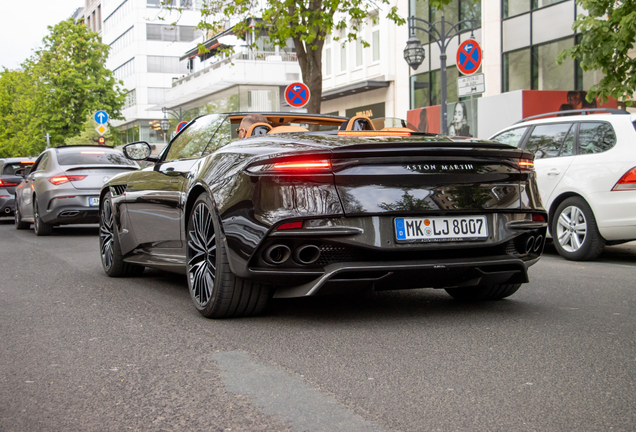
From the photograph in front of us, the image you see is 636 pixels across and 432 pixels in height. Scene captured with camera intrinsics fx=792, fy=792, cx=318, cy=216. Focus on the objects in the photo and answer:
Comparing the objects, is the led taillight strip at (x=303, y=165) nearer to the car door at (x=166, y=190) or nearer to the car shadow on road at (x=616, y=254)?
the car door at (x=166, y=190)

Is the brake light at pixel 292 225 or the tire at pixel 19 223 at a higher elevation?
the brake light at pixel 292 225

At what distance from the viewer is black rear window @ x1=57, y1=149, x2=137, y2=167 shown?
13.5 meters

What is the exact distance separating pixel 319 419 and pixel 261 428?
0.23 metres

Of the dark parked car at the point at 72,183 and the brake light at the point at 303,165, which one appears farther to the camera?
the dark parked car at the point at 72,183

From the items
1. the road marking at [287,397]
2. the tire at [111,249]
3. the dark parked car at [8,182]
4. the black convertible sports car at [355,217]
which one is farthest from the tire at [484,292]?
the dark parked car at [8,182]

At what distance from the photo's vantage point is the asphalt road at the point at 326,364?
297cm

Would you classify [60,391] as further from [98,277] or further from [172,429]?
[98,277]

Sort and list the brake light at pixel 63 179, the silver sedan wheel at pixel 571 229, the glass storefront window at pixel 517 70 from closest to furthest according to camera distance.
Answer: the silver sedan wheel at pixel 571 229 → the brake light at pixel 63 179 → the glass storefront window at pixel 517 70

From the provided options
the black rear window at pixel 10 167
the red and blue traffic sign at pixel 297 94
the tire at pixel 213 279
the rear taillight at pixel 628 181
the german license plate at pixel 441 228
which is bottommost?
the tire at pixel 213 279

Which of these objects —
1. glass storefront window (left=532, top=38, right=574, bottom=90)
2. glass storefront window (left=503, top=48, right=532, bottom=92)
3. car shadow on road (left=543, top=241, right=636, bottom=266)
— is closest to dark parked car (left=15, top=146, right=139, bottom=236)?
car shadow on road (left=543, top=241, right=636, bottom=266)

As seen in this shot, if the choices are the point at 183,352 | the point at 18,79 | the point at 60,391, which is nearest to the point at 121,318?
the point at 183,352

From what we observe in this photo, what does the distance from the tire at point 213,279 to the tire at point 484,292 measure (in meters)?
1.52

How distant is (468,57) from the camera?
611 inches

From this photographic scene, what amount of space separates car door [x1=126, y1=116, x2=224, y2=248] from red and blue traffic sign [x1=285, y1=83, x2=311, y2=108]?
10617 mm
